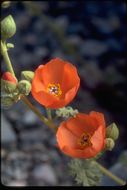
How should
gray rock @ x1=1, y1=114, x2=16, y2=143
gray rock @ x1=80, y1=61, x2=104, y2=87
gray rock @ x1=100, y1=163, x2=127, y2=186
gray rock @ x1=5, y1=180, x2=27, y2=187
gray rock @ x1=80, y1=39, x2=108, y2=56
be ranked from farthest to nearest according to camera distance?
1. gray rock @ x1=80, y1=39, x2=108, y2=56
2. gray rock @ x1=80, y1=61, x2=104, y2=87
3. gray rock @ x1=1, y1=114, x2=16, y2=143
4. gray rock @ x1=5, y1=180, x2=27, y2=187
5. gray rock @ x1=100, y1=163, x2=127, y2=186

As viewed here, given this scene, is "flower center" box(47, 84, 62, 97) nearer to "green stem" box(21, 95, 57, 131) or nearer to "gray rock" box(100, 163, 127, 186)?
"green stem" box(21, 95, 57, 131)

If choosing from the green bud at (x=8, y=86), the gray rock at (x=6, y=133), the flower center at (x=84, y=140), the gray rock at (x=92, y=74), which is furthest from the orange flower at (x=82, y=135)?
the gray rock at (x=92, y=74)

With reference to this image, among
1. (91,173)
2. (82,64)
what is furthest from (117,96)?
(91,173)

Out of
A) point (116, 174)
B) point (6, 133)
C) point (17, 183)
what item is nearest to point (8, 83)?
point (116, 174)

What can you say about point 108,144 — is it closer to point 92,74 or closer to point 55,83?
point 55,83

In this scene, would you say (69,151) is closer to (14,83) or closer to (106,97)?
(14,83)

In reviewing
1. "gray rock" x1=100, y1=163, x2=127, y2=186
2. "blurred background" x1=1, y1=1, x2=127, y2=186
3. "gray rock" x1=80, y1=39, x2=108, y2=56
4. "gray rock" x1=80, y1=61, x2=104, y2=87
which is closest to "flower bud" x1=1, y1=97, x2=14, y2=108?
"gray rock" x1=100, y1=163, x2=127, y2=186
